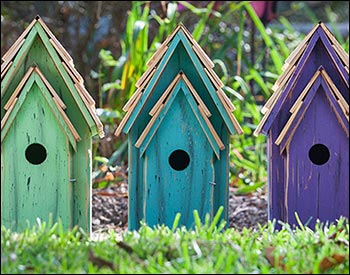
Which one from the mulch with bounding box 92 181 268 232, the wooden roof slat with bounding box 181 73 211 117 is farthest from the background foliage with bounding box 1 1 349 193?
the wooden roof slat with bounding box 181 73 211 117

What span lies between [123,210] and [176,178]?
1.79 m

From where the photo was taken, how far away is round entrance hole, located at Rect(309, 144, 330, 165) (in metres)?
4.27

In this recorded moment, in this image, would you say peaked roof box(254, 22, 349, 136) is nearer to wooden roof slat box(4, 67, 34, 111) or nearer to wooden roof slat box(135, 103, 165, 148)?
wooden roof slat box(135, 103, 165, 148)

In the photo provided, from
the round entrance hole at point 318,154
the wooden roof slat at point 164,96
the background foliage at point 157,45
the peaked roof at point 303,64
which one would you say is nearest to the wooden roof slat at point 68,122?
the wooden roof slat at point 164,96

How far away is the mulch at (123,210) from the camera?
5680mm

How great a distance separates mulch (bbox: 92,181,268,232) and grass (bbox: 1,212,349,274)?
2.08m

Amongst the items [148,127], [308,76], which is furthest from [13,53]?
[308,76]

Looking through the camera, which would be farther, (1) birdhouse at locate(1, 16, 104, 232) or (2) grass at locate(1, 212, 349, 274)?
(1) birdhouse at locate(1, 16, 104, 232)

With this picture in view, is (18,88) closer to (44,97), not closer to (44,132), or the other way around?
(44,97)

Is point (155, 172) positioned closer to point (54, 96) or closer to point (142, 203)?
point (142, 203)

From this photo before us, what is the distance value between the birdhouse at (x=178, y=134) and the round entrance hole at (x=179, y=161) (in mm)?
113

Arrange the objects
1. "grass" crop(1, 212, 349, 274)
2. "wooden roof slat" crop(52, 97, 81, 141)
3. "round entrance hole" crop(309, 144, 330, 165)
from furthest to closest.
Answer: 1. "round entrance hole" crop(309, 144, 330, 165)
2. "wooden roof slat" crop(52, 97, 81, 141)
3. "grass" crop(1, 212, 349, 274)

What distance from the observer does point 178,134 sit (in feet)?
13.6

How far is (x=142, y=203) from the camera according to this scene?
165 inches
